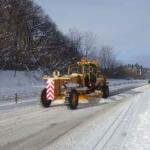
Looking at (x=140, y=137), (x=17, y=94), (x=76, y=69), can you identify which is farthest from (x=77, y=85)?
(x=140, y=137)

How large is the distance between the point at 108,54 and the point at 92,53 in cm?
2103

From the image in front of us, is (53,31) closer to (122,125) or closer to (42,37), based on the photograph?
(42,37)

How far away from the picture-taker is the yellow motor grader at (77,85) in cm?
2338

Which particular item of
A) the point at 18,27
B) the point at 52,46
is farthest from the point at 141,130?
the point at 52,46

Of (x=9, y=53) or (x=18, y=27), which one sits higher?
(x=18, y=27)

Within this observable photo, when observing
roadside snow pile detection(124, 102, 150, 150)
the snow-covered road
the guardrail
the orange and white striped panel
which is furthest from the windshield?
roadside snow pile detection(124, 102, 150, 150)

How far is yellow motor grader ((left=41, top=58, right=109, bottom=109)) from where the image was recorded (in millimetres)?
23375

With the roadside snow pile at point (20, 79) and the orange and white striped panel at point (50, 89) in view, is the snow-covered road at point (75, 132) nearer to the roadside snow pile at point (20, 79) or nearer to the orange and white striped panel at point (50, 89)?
the orange and white striped panel at point (50, 89)

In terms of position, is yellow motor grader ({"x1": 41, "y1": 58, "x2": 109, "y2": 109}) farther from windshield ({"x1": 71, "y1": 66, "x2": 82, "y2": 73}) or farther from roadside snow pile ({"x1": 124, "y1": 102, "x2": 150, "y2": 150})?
roadside snow pile ({"x1": 124, "y1": 102, "x2": 150, "y2": 150})

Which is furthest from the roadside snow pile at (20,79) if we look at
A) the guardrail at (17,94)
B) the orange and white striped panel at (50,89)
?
the orange and white striped panel at (50,89)

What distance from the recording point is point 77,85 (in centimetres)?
2586

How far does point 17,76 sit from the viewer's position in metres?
61.3

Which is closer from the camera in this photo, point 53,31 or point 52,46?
point 52,46

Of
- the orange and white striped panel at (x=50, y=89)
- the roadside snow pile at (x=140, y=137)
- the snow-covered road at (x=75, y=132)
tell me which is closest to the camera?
the roadside snow pile at (x=140, y=137)
